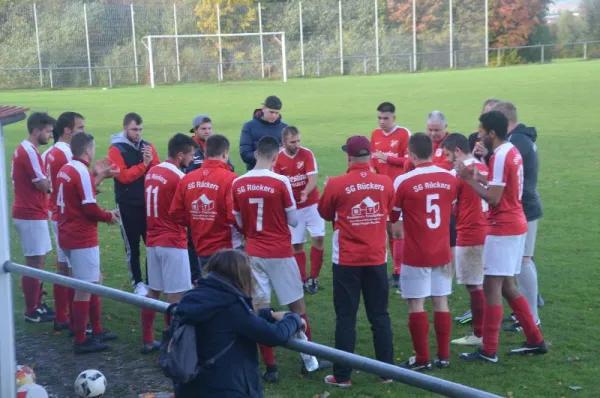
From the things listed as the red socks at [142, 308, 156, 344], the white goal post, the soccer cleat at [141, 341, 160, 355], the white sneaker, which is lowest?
the soccer cleat at [141, 341, 160, 355]

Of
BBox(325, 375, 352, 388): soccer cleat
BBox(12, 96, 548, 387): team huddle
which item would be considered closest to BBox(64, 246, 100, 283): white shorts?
BBox(12, 96, 548, 387): team huddle

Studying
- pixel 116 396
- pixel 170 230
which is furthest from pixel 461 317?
pixel 116 396

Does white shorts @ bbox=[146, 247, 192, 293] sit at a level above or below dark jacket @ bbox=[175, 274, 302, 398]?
below

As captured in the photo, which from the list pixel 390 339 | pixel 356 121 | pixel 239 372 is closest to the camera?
pixel 239 372

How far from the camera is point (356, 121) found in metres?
26.2

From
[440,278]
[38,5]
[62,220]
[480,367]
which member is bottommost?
[480,367]

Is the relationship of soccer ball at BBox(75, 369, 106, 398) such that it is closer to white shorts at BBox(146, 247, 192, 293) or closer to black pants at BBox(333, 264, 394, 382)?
white shorts at BBox(146, 247, 192, 293)

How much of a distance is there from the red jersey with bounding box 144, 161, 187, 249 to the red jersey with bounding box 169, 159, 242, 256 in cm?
32

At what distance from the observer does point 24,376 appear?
572 cm

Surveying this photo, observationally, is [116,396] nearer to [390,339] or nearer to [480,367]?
[390,339]

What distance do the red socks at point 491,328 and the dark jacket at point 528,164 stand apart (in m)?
1.24

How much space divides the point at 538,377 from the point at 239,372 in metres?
3.54

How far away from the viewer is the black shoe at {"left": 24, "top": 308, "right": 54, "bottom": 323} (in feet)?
26.9

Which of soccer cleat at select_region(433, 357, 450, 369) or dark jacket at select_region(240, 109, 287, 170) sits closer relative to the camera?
soccer cleat at select_region(433, 357, 450, 369)
